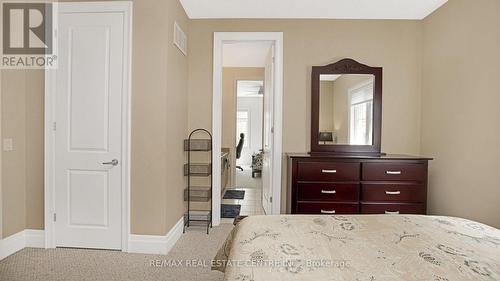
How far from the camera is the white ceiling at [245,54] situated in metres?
4.30

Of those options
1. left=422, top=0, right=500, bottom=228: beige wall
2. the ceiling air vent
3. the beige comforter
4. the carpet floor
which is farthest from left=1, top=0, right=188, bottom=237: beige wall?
left=422, top=0, right=500, bottom=228: beige wall

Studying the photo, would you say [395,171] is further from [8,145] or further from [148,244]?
[8,145]

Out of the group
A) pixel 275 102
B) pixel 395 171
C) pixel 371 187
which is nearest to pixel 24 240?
pixel 275 102

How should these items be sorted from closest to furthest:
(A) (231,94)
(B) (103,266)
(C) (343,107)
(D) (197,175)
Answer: (B) (103,266) → (C) (343,107) → (D) (197,175) → (A) (231,94)

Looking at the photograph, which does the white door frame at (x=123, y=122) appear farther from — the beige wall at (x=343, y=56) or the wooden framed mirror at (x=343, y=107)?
the wooden framed mirror at (x=343, y=107)

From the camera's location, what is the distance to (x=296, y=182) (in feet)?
9.76

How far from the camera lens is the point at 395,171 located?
2.95 meters

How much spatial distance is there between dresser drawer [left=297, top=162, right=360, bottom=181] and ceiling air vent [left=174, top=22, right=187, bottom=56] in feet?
5.71

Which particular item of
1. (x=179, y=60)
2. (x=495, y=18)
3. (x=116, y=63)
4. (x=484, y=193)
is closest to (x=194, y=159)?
(x=179, y=60)

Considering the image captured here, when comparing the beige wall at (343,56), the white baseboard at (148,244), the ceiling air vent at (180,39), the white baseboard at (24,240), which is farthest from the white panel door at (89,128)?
the beige wall at (343,56)

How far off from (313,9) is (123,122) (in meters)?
2.31

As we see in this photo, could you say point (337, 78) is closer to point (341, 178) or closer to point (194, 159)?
point (341, 178)

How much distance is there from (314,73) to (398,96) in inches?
40.5

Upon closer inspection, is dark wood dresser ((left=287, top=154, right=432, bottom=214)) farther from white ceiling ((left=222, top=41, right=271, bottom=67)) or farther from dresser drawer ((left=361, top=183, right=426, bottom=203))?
white ceiling ((left=222, top=41, right=271, bottom=67))
